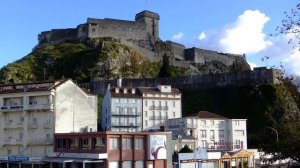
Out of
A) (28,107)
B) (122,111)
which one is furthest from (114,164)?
(122,111)

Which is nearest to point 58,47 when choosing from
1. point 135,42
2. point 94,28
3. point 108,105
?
point 94,28

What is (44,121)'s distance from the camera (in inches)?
2453

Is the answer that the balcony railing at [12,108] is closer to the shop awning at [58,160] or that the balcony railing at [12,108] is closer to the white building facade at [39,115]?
the white building facade at [39,115]

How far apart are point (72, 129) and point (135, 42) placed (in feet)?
238

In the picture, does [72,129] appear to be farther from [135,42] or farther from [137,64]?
[135,42]

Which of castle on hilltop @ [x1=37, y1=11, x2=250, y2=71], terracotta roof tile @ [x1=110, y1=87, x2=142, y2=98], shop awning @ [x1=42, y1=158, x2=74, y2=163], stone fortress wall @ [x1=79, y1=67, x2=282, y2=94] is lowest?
shop awning @ [x1=42, y1=158, x2=74, y2=163]

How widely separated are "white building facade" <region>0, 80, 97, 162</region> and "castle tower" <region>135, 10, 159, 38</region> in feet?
246

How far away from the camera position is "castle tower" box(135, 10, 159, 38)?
13825 centimetres

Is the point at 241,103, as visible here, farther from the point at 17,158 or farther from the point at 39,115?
the point at 17,158

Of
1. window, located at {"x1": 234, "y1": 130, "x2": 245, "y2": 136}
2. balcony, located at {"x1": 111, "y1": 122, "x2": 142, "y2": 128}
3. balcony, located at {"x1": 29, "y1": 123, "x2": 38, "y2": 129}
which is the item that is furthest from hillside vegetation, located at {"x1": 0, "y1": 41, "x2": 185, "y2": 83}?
balcony, located at {"x1": 29, "y1": 123, "x2": 38, "y2": 129}

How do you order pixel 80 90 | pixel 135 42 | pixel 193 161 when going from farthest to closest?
pixel 135 42 < pixel 80 90 < pixel 193 161

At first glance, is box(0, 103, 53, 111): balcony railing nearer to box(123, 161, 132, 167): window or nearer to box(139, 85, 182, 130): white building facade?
box(123, 161, 132, 167): window

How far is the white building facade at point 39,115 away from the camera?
61.6 m

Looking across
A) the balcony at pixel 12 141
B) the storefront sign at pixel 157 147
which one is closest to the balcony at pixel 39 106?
the balcony at pixel 12 141
